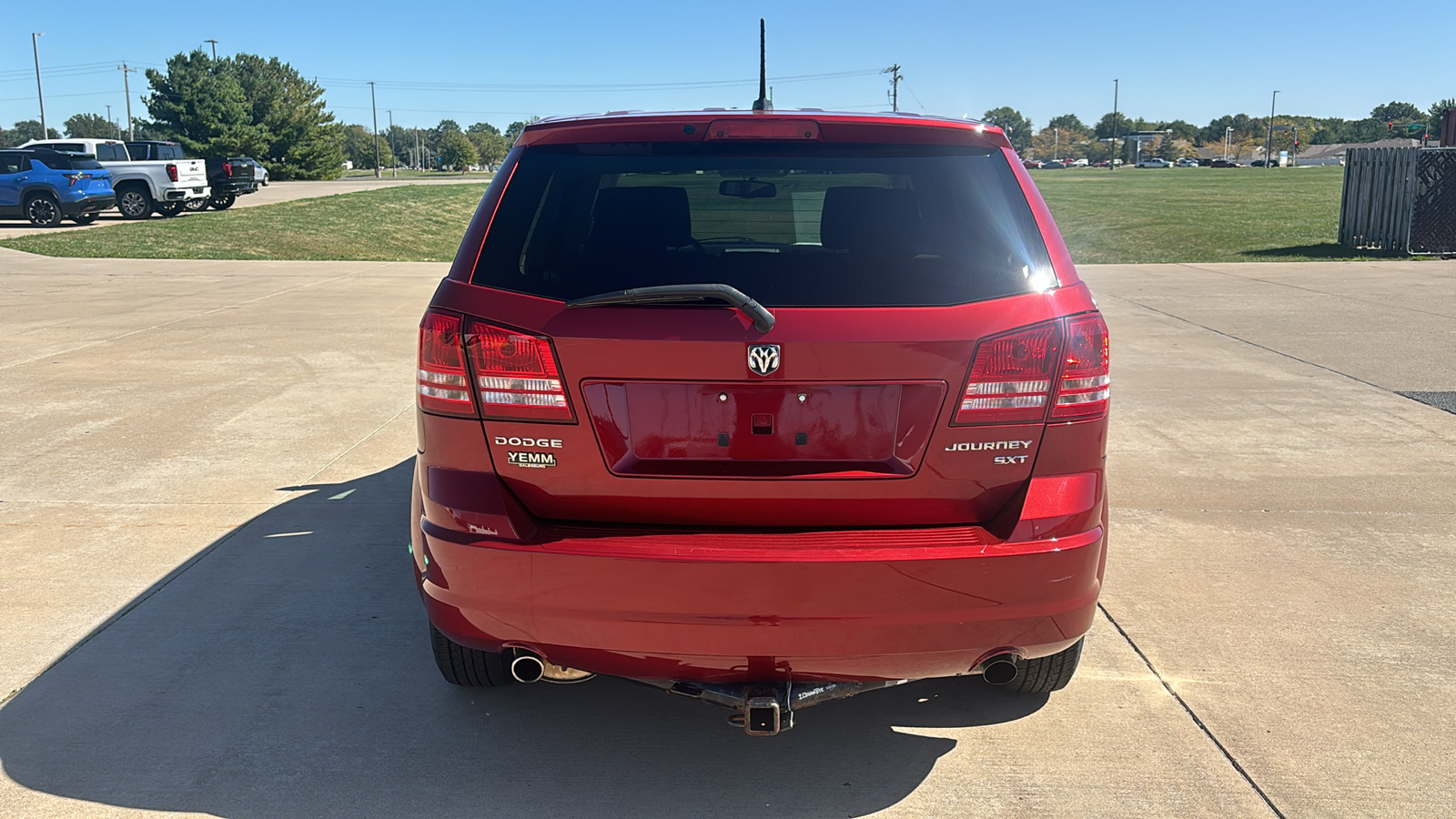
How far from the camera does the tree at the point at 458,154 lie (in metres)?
148

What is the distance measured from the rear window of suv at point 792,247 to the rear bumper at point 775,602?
601 millimetres

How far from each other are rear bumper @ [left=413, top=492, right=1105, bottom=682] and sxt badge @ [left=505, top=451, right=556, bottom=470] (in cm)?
19

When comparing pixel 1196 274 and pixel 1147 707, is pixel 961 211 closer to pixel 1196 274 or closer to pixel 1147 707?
pixel 1147 707

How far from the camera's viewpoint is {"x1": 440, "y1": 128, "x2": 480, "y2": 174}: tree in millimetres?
148000

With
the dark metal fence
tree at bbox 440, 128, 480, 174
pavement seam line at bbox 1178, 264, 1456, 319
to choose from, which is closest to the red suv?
pavement seam line at bbox 1178, 264, 1456, 319

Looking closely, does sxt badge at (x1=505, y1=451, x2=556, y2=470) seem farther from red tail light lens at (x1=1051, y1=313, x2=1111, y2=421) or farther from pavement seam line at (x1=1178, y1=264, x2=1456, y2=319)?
pavement seam line at (x1=1178, y1=264, x2=1456, y2=319)

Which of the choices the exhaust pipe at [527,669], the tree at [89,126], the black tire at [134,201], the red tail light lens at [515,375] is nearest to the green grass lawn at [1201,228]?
the exhaust pipe at [527,669]

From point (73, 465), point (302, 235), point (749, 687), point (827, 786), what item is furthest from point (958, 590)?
point (302, 235)

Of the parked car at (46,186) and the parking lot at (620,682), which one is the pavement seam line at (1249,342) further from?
the parked car at (46,186)

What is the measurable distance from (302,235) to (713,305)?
2350 cm

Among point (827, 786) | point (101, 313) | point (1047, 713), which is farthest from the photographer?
point (101, 313)

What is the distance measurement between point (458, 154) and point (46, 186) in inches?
5007

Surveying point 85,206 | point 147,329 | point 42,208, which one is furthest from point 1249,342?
point 42,208

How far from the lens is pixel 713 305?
2650 millimetres
